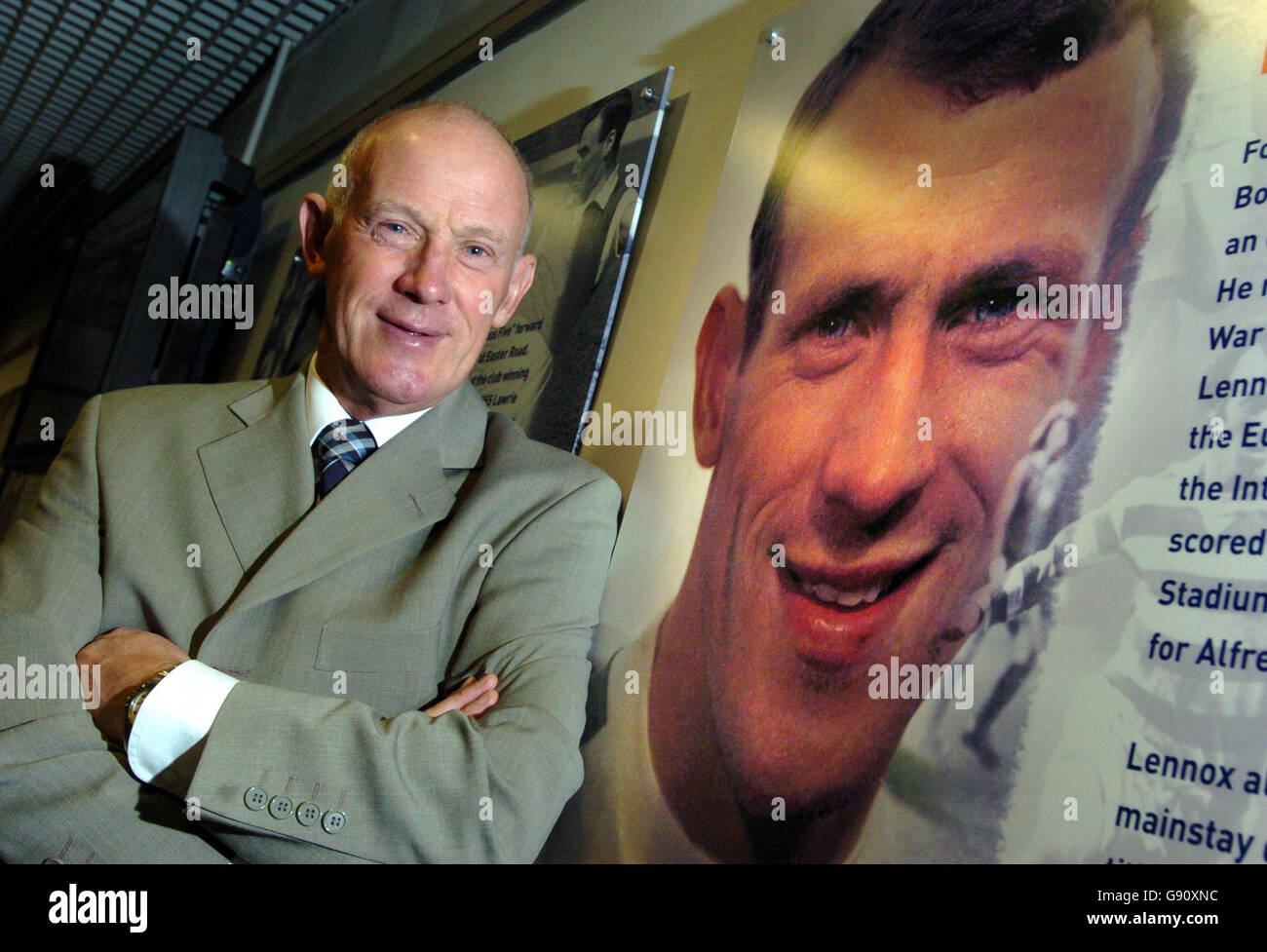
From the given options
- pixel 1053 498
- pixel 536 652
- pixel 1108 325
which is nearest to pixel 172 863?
pixel 536 652

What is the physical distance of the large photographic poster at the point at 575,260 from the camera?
78.2 inches

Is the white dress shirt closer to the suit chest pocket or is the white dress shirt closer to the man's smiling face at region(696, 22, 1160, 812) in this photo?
the suit chest pocket

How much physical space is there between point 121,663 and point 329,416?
0.50 metres

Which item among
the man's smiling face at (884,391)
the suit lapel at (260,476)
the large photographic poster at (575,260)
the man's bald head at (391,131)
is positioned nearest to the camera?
the man's smiling face at (884,391)

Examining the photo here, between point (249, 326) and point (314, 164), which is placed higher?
point (314, 164)

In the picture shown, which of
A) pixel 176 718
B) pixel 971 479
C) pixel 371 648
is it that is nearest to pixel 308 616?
pixel 371 648

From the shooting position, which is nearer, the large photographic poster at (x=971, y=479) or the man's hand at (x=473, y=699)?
the large photographic poster at (x=971, y=479)

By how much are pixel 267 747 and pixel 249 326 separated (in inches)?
149

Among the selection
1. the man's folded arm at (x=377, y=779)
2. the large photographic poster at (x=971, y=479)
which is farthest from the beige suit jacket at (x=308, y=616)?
the large photographic poster at (x=971, y=479)

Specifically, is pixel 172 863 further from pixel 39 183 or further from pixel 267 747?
pixel 39 183

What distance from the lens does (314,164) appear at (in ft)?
14.6

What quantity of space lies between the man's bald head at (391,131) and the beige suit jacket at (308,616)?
0.33 meters

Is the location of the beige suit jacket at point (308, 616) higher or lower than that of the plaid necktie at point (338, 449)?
lower

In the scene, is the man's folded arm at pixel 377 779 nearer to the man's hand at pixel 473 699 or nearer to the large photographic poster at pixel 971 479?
the man's hand at pixel 473 699
